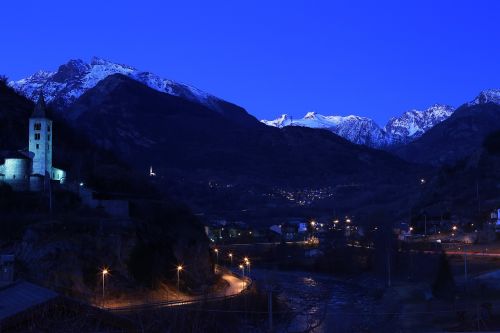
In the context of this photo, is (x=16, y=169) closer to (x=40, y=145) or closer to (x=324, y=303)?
(x=40, y=145)

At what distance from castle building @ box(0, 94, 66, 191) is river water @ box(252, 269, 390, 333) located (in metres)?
23.2

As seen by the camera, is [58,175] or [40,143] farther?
[58,175]

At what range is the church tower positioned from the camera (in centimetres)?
7131

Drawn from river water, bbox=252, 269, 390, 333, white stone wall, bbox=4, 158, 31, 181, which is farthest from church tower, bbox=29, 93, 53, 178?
river water, bbox=252, 269, 390, 333

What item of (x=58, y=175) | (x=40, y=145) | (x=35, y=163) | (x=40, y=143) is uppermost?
(x=40, y=143)

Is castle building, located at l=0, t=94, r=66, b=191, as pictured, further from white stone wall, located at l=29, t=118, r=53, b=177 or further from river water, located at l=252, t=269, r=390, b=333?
river water, located at l=252, t=269, r=390, b=333

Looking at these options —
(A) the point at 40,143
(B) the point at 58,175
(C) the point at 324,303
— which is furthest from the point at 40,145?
(C) the point at 324,303

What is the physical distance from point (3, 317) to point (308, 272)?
96.3m

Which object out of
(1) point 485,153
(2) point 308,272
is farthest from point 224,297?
(1) point 485,153

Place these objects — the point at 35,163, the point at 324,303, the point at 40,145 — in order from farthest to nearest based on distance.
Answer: the point at 40,145, the point at 35,163, the point at 324,303

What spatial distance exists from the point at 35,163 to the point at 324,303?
29.8 metres

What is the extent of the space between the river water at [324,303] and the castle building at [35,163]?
912 inches

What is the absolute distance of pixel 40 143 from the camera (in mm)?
71938

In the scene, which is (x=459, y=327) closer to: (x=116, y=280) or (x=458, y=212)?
(x=116, y=280)
